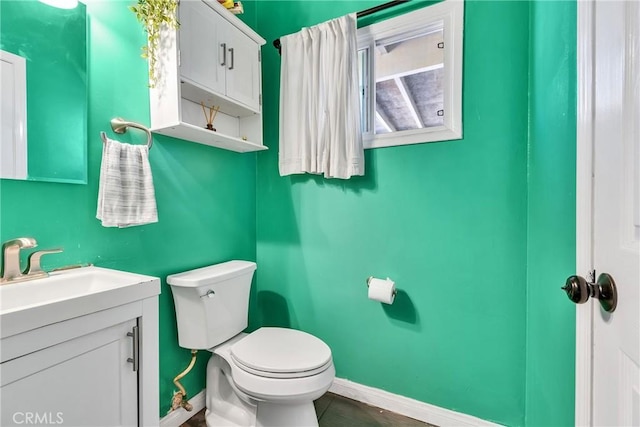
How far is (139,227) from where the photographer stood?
1.29 m

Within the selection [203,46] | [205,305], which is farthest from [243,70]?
[205,305]

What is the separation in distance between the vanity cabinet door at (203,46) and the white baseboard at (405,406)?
1820mm

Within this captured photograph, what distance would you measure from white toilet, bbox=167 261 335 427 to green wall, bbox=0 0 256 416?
12 centimetres

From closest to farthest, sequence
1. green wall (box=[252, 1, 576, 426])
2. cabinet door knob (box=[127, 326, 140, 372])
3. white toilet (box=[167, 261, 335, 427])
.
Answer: cabinet door knob (box=[127, 326, 140, 372])
green wall (box=[252, 1, 576, 426])
white toilet (box=[167, 261, 335, 427])

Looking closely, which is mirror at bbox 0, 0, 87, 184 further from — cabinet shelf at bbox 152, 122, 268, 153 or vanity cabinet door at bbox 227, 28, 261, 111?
vanity cabinet door at bbox 227, 28, 261, 111

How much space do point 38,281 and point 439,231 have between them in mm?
1643

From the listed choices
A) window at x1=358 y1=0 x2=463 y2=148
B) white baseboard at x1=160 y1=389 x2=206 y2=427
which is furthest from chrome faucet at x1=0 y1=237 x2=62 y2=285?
window at x1=358 y1=0 x2=463 y2=148

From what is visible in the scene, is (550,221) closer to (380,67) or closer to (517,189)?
(517,189)

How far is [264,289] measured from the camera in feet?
6.41

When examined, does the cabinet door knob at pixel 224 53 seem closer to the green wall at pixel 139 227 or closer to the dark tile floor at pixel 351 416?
the green wall at pixel 139 227

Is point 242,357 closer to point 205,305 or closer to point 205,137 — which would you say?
point 205,305

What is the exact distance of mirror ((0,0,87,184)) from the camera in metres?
0.95

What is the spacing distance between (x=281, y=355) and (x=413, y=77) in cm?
161

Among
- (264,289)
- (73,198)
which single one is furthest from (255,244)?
(73,198)
